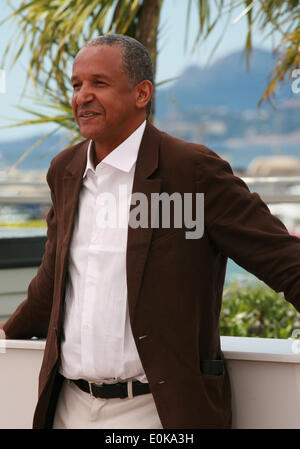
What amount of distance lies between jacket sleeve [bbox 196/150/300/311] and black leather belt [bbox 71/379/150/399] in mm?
367

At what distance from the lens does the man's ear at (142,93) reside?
1613mm

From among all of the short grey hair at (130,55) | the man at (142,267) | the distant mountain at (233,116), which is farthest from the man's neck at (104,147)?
the distant mountain at (233,116)

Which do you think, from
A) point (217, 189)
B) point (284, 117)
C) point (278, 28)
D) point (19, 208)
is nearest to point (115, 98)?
point (217, 189)

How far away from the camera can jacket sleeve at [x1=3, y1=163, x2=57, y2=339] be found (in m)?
1.81

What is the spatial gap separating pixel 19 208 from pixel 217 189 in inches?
137

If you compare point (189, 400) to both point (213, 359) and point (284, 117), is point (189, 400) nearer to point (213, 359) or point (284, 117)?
point (213, 359)

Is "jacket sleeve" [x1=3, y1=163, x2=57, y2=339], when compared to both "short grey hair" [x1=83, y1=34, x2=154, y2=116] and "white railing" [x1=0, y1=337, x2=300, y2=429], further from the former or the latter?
"white railing" [x1=0, y1=337, x2=300, y2=429]

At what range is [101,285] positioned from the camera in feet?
5.22

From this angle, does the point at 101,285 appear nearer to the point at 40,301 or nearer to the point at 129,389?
the point at 129,389

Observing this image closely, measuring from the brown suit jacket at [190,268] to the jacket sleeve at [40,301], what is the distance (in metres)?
0.32

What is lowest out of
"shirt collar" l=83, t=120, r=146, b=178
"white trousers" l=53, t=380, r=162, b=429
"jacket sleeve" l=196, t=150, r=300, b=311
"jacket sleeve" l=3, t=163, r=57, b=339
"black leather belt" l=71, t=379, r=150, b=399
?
"white trousers" l=53, t=380, r=162, b=429

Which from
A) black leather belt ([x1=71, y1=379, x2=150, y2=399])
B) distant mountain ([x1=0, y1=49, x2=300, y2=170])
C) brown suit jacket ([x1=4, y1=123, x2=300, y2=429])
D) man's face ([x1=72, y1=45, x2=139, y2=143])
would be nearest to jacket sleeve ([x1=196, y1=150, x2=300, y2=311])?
brown suit jacket ([x1=4, y1=123, x2=300, y2=429])

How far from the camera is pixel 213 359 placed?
166cm

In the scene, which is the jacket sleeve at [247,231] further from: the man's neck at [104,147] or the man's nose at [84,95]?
the man's nose at [84,95]
